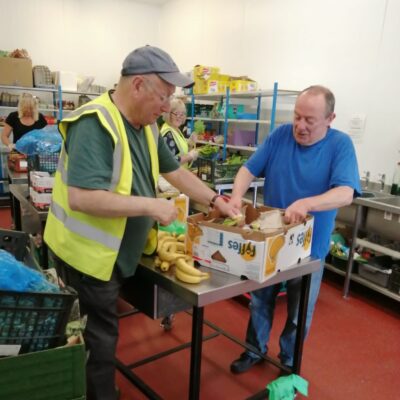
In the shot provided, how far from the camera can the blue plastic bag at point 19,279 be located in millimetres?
1096

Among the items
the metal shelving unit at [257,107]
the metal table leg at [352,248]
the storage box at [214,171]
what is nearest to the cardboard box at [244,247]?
the metal table leg at [352,248]

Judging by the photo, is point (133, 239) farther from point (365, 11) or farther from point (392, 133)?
point (365, 11)

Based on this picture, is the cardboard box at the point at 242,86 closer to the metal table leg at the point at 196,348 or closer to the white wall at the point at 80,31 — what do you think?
the white wall at the point at 80,31

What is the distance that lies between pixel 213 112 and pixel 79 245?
4.39 metres

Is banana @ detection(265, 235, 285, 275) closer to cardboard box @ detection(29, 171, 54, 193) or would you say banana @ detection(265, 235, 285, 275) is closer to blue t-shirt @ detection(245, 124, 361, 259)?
blue t-shirt @ detection(245, 124, 361, 259)

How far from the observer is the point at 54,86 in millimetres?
6648

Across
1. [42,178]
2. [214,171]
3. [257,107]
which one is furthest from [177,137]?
[257,107]

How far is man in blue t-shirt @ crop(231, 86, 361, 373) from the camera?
1883mm

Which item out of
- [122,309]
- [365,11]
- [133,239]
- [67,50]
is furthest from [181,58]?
[133,239]

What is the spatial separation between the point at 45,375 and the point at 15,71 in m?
6.36

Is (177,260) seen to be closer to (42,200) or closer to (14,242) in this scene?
(14,242)

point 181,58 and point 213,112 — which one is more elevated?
point 181,58

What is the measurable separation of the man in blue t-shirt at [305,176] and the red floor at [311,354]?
7.4 inches

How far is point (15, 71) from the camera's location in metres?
6.30
